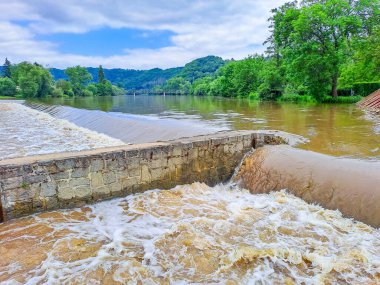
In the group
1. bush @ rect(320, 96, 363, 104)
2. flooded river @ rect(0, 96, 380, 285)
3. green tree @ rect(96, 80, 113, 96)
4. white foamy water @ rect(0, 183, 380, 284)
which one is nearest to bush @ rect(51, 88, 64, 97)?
green tree @ rect(96, 80, 113, 96)

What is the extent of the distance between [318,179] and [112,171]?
4536 mm

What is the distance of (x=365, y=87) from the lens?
30.1m

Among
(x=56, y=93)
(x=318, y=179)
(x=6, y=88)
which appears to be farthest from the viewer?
(x=56, y=93)

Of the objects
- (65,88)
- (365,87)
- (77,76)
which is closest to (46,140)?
(365,87)

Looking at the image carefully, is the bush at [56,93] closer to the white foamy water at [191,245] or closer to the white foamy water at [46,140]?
the white foamy water at [46,140]

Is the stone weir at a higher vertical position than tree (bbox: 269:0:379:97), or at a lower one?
lower

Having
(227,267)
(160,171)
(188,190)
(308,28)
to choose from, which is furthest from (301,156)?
(308,28)

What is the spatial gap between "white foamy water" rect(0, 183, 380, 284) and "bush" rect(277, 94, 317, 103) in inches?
1108

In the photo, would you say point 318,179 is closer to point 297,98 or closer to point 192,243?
point 192,243

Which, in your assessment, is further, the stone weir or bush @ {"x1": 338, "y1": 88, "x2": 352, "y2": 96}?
bush @ {"x1": 338, "y1": 88, "x2": 352, "y2": 96}

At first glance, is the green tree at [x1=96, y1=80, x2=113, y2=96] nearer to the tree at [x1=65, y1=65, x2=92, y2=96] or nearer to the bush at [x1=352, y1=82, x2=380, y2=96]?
the tree at [x1=65, y1=65, x2=92, y2=96]

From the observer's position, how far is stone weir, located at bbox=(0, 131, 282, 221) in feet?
18.2

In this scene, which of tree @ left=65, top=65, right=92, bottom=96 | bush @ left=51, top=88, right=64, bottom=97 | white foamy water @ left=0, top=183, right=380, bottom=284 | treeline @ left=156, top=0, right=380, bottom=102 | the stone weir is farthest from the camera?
tree @ left=65, top=65, right=92, bottom=96

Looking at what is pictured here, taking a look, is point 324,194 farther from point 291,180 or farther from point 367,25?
point 367,25
